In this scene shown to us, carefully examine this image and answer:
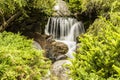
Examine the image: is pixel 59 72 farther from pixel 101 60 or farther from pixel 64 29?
pixel 101 60

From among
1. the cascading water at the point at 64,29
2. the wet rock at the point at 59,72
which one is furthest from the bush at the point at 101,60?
the cascading water at the point at 64,29

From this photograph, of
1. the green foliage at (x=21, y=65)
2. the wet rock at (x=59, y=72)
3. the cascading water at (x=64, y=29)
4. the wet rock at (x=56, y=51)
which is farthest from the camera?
the cascading water at (x=64, y=29)

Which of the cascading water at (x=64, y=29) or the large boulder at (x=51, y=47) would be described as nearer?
the large boulder at (x=51, y=47)

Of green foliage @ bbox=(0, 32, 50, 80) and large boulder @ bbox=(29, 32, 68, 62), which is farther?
large boulder @ bbox=(29, 32, 68, 62)

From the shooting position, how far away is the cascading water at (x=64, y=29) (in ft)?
50.5

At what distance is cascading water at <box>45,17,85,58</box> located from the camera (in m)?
15.4

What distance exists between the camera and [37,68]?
7156 millimetres

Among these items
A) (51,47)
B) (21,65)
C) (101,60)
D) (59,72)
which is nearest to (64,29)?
(51,47)

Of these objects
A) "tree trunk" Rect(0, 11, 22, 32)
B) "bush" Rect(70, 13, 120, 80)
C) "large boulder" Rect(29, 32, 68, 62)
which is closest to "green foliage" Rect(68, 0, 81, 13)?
"large boulder" Rect(29, 32, 68, 62)

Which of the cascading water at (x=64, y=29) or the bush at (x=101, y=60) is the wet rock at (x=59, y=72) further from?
the bush at (x=101, y=60)

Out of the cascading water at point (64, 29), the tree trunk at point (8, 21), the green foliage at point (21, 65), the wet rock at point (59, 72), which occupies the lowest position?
the wet rock at point (59, 72)

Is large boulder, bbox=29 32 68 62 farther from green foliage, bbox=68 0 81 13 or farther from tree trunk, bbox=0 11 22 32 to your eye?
green foliage, bbox=68 0 81 13

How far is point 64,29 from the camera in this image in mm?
15578

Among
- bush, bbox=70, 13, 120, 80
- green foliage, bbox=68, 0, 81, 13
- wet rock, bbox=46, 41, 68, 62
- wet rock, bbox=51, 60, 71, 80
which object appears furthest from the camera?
green foliage, bbox=68, 0, 81, 13
